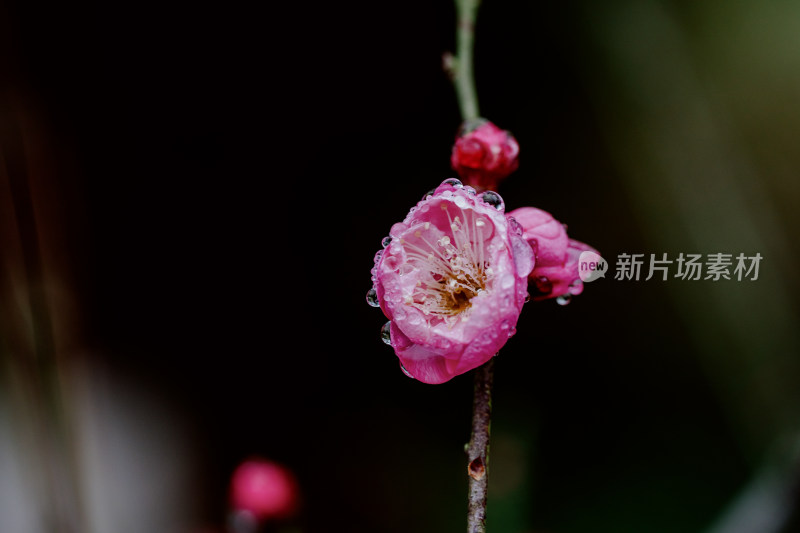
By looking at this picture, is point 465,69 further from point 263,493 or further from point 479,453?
point 263,493

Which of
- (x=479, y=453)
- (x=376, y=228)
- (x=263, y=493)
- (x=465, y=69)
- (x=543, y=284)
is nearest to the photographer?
(x=479, y=453)

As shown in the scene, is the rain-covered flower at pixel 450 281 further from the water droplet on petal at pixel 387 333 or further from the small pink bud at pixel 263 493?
the small pink bud at pixel 263 493

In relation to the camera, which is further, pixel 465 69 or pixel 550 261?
pixel 465 69

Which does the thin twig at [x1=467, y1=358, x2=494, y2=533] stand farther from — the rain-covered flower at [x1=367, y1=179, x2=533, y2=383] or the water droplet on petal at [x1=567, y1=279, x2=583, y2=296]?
the water droplet on petal at [x1=567, y1=279, x2=583, y2=296]

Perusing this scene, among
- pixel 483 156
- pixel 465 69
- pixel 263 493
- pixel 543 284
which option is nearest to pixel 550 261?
pixel 543 284

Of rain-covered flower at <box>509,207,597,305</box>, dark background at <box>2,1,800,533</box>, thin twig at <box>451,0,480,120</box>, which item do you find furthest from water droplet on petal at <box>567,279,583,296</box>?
dark background at <box>2,1,800,533</box>

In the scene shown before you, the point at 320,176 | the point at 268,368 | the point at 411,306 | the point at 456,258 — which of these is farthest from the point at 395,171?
the point at 411,306

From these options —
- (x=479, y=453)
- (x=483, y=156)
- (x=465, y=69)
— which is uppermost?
(x=465, y=69)
